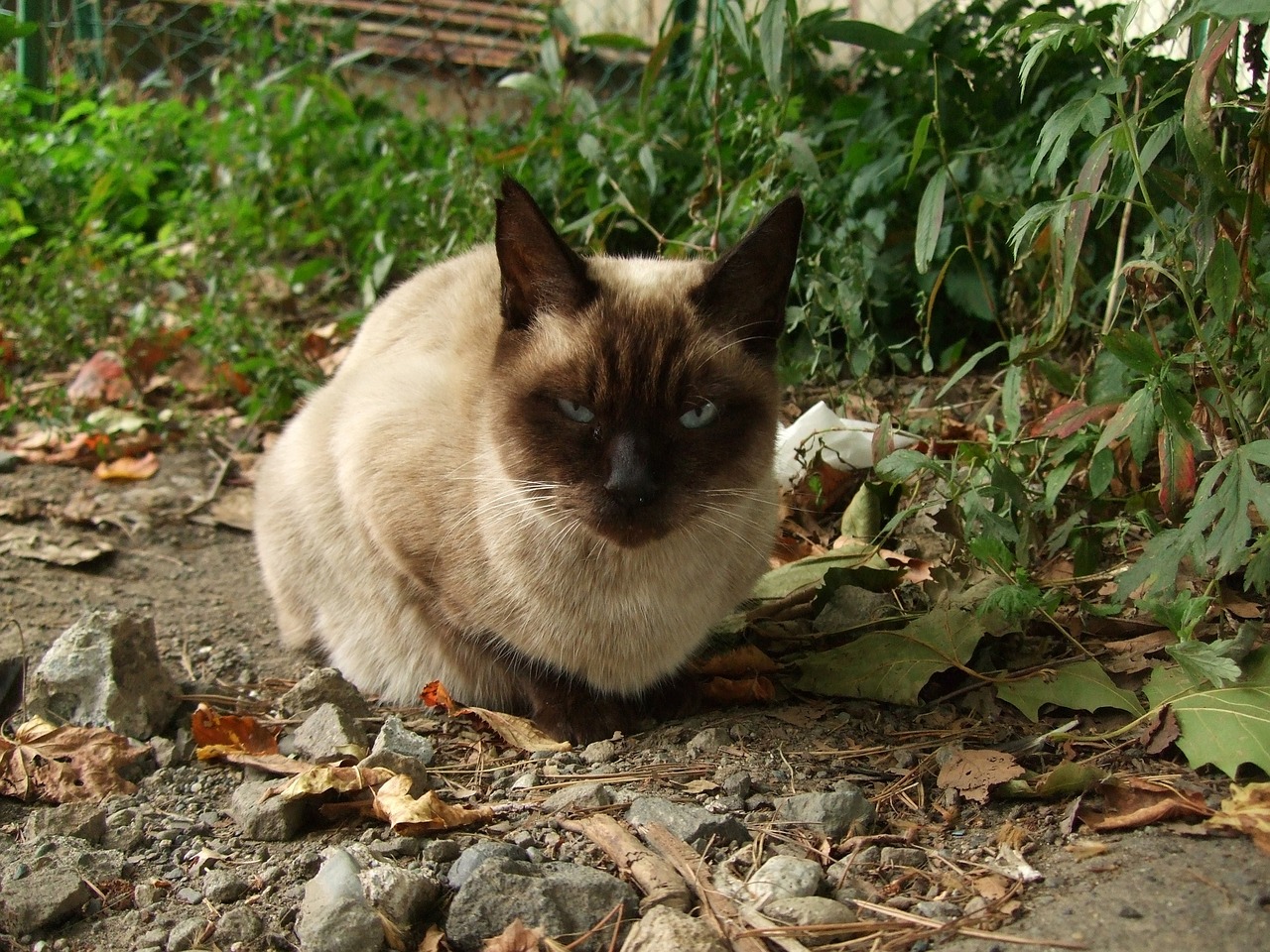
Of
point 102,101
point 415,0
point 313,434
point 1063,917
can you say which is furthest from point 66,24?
point 1063,917

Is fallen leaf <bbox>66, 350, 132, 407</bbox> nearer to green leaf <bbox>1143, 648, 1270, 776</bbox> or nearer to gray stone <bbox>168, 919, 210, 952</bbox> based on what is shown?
gray stone <bbox>168, 919, 210, 952</bbox>

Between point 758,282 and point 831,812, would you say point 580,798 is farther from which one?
point 758,282

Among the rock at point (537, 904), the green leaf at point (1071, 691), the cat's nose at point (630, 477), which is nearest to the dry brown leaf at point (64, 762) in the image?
the rock at point (537, 904)

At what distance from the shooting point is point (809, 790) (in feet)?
8.18

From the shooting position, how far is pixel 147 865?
2.29 m

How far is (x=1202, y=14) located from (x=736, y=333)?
3.72 feet

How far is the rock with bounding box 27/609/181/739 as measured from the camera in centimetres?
283

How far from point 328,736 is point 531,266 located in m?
1.18

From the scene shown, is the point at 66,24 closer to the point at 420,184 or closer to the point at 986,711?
the point at 420,184

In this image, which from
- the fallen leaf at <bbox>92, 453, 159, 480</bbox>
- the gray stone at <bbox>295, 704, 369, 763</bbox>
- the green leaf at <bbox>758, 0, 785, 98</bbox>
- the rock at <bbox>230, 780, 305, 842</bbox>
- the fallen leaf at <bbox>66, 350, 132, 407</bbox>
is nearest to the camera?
the rock at <bbox>230, 780, 305, 842</bbox>

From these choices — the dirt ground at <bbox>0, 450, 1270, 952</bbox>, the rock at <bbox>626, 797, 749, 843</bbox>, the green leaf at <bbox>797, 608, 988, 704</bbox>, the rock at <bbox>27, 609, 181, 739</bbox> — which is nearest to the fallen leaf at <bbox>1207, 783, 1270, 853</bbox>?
the dirt ground at <bbox>0, 450, 1270, 952</bbox>

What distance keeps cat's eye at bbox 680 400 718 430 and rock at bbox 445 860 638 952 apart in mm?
1008

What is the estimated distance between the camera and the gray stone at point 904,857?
2170 millimetres

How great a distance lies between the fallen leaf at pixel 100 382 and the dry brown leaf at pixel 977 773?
426 cm
